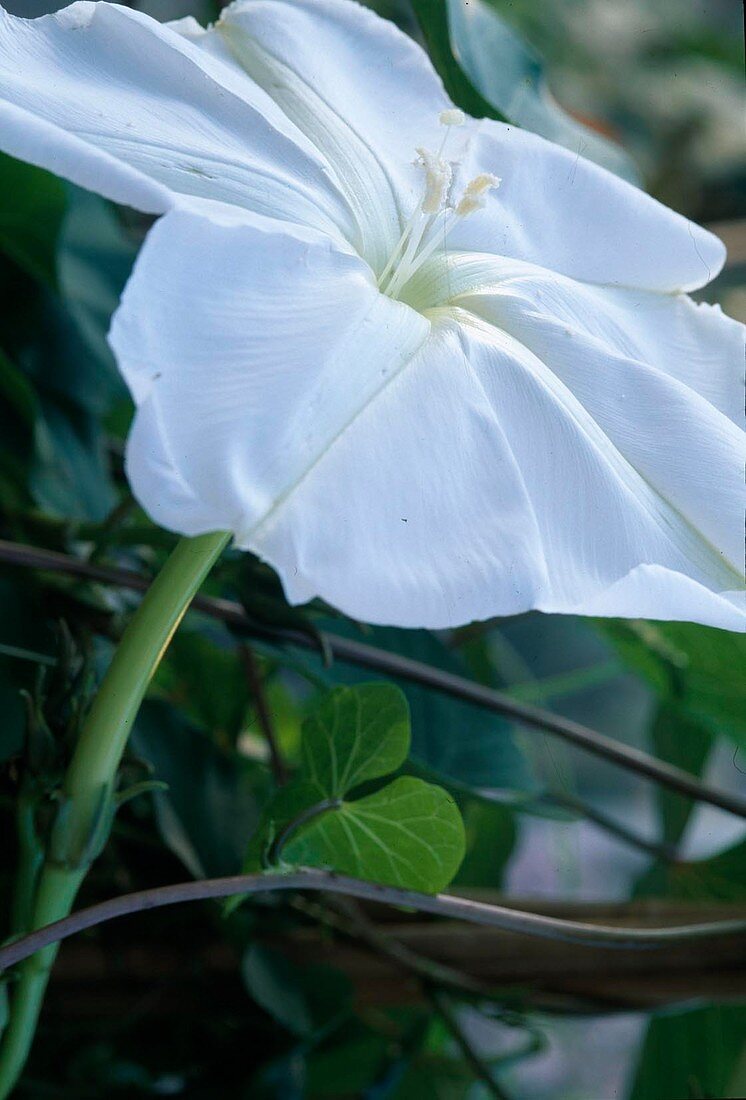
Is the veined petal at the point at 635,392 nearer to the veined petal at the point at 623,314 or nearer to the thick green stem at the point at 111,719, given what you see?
the veined petal at the point at 623,314

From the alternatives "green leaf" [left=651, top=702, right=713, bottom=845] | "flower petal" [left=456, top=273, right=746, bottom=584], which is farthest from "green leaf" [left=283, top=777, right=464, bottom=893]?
"green leaf" [left=651, top=702, right=713, bottom=845]

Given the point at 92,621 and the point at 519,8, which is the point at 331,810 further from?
the point at 519,8

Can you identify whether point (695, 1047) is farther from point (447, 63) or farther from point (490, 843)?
point (447, 63)

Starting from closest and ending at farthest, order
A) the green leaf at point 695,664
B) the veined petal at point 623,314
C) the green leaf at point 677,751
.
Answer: the veined petal at point 623,314 → the green leaf at point 695,664 → the green leaf at point 677,751

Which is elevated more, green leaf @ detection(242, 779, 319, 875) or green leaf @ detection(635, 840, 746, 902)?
green leaf @ detection(242, 779, 319, 875)

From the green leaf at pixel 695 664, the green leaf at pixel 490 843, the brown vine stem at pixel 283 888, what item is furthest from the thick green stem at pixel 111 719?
the green leaf at pixel 490 843

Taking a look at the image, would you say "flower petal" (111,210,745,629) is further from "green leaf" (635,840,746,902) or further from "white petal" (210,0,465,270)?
"green leaf" (635,840,746,902)
